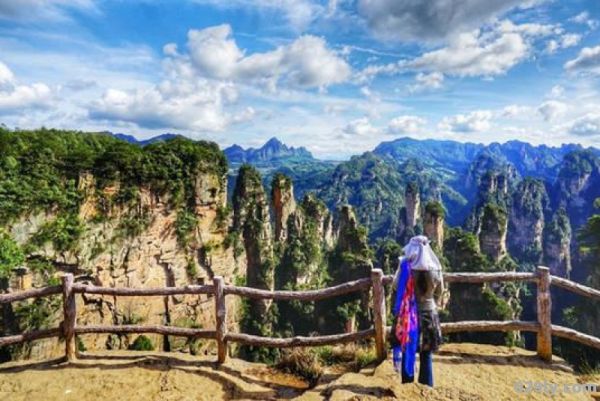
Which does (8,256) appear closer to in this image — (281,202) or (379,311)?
(379,311)

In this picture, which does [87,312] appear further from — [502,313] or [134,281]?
[502,313]

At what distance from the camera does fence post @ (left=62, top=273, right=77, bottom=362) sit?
720 cm

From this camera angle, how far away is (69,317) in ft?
24.0

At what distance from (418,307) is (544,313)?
274cm

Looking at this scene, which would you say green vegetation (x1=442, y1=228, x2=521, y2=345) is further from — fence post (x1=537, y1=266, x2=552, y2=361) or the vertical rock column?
fence post (x1=537, y1=266, x2=552, y2=361)

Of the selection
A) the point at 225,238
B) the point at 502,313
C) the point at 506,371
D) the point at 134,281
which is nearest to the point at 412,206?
the point at 502,313

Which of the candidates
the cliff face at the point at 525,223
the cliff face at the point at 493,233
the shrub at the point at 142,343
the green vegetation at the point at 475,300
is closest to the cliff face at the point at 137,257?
the shrub at the point at 142,343

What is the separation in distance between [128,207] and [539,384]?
68.8 ft

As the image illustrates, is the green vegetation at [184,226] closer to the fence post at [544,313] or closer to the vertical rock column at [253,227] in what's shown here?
the vertical rock column at [253,227]

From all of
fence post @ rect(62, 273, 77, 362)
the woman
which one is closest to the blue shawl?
the woman

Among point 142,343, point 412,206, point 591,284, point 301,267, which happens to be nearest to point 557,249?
point 412,206

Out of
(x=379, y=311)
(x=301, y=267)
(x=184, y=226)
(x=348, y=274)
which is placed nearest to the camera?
(x=379, y=311)

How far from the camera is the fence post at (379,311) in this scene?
270 inches

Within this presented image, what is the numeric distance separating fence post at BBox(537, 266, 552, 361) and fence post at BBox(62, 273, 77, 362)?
310 inches
